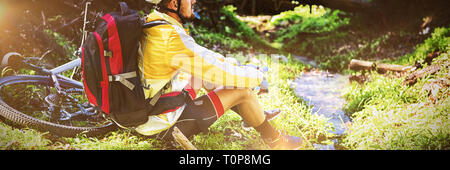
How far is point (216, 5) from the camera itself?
26.2 feet

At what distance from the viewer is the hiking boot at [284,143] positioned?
3.01m

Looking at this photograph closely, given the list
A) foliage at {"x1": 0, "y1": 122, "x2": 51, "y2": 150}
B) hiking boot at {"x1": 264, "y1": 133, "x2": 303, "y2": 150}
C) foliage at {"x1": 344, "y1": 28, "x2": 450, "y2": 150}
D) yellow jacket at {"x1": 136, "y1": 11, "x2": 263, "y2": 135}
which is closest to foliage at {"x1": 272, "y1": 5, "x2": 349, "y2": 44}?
foliage at {"x1": 344, "y1": 28, "x2": 450, "y2": 150}

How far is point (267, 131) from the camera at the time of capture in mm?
2959

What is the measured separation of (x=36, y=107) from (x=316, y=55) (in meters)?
7.13

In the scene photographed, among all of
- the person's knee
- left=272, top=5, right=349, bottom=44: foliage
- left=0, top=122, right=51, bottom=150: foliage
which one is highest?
left=272, top=5, right=349, bottom=44: foliage

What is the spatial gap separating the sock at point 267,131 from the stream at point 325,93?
0.57 metres

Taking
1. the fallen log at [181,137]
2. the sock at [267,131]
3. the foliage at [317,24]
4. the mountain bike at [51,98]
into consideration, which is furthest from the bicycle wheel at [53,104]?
the foliage at [317,24]

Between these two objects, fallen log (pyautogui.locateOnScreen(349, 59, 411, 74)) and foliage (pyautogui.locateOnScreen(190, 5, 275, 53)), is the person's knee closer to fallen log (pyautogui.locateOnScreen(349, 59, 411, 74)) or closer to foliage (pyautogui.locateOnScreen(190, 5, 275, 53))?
fallen log (pyautogui.locateOnScreen(349, 59, 411, 74))

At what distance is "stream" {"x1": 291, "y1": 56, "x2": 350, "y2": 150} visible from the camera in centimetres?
387

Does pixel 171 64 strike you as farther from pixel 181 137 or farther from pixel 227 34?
pixel 227 34

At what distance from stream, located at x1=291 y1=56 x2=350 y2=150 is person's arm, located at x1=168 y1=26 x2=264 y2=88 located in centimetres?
149

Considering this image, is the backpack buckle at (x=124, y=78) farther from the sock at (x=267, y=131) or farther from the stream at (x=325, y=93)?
the stream at (x=325, y=93)

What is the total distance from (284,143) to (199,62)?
4.83 ft
